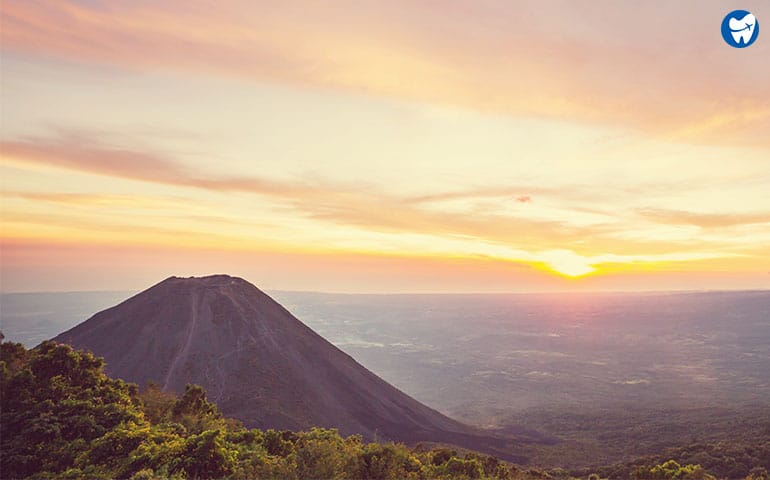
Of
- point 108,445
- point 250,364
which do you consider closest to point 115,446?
point 108,445

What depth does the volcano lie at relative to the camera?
74.7m

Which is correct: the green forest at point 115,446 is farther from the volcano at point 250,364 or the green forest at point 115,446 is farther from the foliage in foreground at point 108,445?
the volcano at point 250,364

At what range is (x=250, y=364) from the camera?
271 ft

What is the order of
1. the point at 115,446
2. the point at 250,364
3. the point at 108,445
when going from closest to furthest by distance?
the point at 108,445
the point at 115,446
the point at 250,364

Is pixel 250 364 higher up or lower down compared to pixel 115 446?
lower down

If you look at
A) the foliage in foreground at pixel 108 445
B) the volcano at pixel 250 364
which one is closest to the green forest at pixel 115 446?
the foliage in foreground at pixel 108 445

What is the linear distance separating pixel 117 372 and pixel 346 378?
4105cm

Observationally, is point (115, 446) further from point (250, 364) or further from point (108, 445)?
point (250, 364)

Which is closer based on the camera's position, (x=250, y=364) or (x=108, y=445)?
(x=108, y=445)

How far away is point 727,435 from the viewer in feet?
243

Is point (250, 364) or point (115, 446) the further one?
point (250, 364)

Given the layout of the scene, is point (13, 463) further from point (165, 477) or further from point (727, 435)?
point (727, 435)

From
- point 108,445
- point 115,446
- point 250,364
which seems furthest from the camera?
point 250,364

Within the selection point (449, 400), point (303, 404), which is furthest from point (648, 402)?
point (303, 404)
